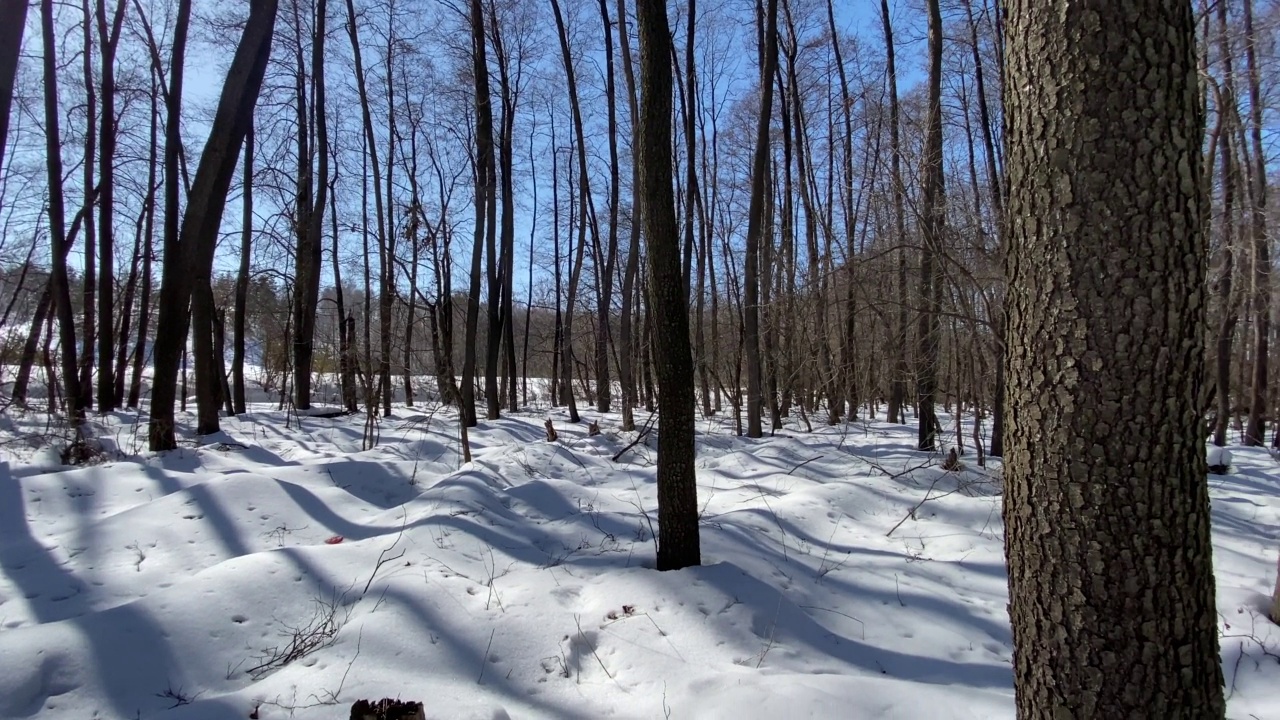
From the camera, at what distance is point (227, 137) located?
767 cm

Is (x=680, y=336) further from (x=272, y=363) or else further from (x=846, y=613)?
(x=272, y=363)

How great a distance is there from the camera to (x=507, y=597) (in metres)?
3.74

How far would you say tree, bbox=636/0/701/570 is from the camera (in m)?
3.96

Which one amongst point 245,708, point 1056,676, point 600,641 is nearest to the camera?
point 1056,676

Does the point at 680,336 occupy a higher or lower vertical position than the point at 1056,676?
higher

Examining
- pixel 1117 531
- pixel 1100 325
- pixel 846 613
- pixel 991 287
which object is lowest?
pixel 846 613

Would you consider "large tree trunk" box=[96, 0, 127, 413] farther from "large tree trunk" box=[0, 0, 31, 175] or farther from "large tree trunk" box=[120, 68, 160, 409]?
"large tree trunk" box=[0, 0, 31, 175]

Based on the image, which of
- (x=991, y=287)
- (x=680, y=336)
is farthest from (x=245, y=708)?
(x=991, y=287)

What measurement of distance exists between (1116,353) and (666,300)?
2.68 meters

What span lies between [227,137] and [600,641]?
7.72 meters

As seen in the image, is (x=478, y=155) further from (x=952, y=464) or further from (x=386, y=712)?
(x=386, y=712)

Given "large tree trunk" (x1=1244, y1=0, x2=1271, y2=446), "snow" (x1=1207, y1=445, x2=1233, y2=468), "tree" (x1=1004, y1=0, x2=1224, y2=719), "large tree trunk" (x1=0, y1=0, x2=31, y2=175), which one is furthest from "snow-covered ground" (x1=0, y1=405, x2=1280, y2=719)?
"large tree trunk" (x1=1244, y1=0, x2=1271, y2=446)

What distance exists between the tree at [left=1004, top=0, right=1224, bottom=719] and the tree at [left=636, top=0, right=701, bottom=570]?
2464 mm

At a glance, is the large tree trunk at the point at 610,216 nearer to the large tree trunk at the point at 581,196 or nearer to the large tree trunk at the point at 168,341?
the large tree trunk at the point at 581,196
